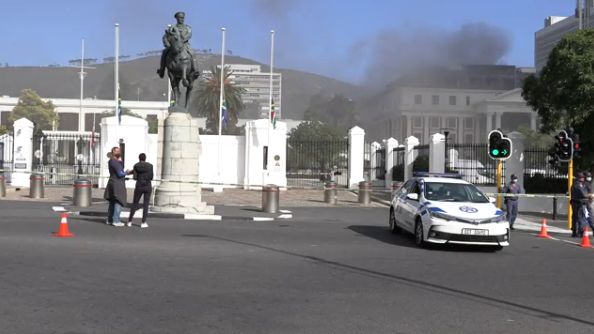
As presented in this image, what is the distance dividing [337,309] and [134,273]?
3364mm

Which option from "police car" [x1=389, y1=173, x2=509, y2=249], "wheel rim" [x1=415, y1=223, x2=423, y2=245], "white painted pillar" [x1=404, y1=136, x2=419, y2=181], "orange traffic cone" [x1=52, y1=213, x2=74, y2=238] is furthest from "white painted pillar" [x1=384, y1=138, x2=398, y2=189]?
"orange traffic cone" [x1=52, y1=213, x2=74, y2=238]

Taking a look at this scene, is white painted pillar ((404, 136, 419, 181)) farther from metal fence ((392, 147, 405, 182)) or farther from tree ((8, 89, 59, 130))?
tree ((8, 89, 59, 130))

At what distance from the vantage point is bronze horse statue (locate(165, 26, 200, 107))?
1956cm

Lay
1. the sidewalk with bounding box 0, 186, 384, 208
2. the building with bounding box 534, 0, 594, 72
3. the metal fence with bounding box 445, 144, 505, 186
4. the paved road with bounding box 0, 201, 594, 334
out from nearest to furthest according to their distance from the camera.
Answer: the paved road with bounding box 0, 201, 594, 334
the sidewalk with bounding box 0, 186, 384, 208
the metal fence with bounding box 445, 144, 505, 186
the building with bounding box 534, 0, 594, 72

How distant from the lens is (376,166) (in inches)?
1773

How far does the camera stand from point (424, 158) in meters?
34.0

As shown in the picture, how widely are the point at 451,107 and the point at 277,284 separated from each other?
104 metres

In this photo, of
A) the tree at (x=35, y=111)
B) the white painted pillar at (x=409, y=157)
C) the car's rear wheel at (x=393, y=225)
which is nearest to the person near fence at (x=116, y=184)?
the car's rear wheel at (x=393, y=225)

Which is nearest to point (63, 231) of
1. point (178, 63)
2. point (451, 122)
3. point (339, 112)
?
point (178, 63)

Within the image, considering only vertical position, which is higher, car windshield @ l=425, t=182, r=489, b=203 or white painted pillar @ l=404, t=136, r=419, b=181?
white painted pillar @ l=404, t=136, r=419, b=181

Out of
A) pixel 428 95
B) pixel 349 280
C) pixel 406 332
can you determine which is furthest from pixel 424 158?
pixel 428 95

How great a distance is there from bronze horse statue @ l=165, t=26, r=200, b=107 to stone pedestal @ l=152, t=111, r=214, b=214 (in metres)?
0.83

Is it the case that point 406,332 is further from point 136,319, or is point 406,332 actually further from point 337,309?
point 136,319

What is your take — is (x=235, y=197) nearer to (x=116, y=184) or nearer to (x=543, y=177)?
(x=543, y=177)
